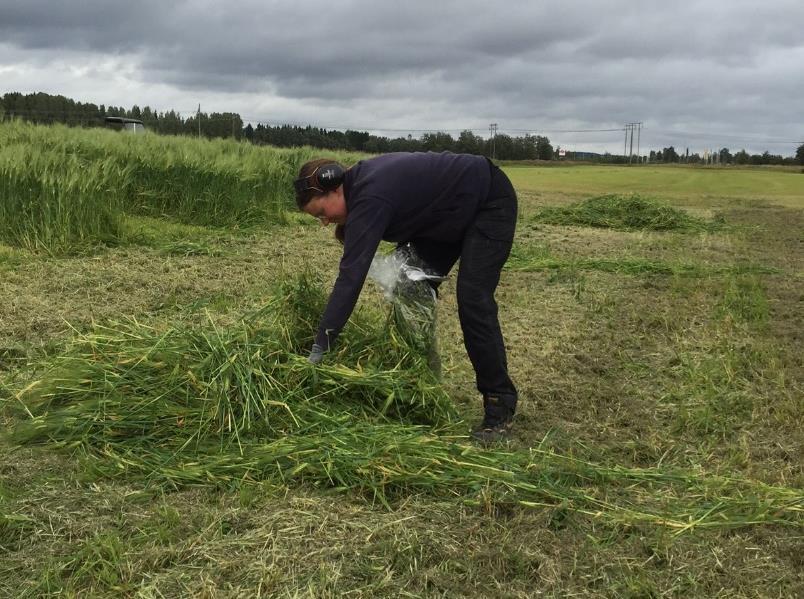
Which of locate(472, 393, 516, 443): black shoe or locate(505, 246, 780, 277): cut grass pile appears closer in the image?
locate(472, 393, 516, 443): black shoe

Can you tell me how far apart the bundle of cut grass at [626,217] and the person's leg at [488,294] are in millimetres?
11062

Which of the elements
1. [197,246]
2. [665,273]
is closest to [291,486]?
[197,246]

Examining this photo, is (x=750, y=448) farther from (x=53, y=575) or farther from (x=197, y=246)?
(x=197, y=246)

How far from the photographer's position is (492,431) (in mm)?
3457

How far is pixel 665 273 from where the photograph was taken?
28.3ft

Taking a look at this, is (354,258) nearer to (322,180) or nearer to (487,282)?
(322,180)

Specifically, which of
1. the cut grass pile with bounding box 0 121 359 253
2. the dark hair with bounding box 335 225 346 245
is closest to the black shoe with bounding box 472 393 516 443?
the dark hair with bounding box 335 225 346 245

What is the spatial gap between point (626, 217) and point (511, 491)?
12.8 m

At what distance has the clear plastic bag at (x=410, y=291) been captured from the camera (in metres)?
3.72

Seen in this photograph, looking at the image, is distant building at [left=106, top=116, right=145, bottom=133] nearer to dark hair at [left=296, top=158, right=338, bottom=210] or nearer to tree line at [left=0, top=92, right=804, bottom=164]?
tree line at [left=0, top=92, right=804, bottom=164]

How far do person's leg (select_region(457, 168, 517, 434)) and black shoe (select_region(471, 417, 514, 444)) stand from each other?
0.02 metres

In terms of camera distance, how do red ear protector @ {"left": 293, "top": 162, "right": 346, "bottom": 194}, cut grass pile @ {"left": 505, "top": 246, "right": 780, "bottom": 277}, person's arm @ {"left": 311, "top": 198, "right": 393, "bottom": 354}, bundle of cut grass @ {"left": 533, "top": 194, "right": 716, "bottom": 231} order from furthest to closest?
1. bundle of cut grass @ {"left": 533, "top": 194, "right": 716, "bottom": 231}
2. cut grass pile @ {"left": 505, "top": 246, "right": 780, "bottom": 277}
3. red ear protector @ {"left": 293, "top": 162, "right": 346, "bottom": 194}
4. person's arm @ {"left": 311, "top": 198, "right": 393, "bottom": 354}

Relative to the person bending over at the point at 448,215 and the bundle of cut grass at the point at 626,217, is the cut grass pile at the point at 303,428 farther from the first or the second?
the bundle of cut grass at the point at 626,217

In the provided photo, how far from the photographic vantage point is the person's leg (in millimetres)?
3449
